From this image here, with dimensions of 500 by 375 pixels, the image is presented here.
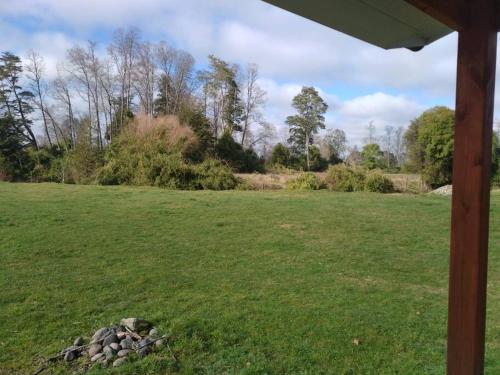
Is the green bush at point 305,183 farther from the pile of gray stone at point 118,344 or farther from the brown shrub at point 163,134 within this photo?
the pile of gray stone at point 118,344

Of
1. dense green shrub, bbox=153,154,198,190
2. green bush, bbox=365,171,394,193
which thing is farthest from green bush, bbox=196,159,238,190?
green bush, bbox=365,171,394,193

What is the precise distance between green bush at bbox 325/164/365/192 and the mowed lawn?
6.28 metres

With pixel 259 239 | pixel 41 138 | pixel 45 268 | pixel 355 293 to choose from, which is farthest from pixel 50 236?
pixel 41 138

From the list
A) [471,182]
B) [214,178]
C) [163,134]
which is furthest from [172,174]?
[471,182]

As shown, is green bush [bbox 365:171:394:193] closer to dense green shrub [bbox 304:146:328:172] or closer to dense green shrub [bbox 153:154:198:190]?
dense green shrub [bbox 153:154:198:190]

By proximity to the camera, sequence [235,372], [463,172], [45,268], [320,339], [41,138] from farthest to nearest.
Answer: [41,138]
[45,268]
[320,339]
[235,372]
[463,172]

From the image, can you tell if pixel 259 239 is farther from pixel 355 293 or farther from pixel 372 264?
pixel 355 293

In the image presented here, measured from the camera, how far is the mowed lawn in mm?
3092

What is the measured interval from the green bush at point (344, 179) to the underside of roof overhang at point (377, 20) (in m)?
13.8

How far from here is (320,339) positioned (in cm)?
337

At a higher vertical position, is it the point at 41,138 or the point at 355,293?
the point at 41,138

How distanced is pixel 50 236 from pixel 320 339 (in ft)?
17.2

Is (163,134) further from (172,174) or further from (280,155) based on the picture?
(280,155)

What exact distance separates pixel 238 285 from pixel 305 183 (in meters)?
11.4
